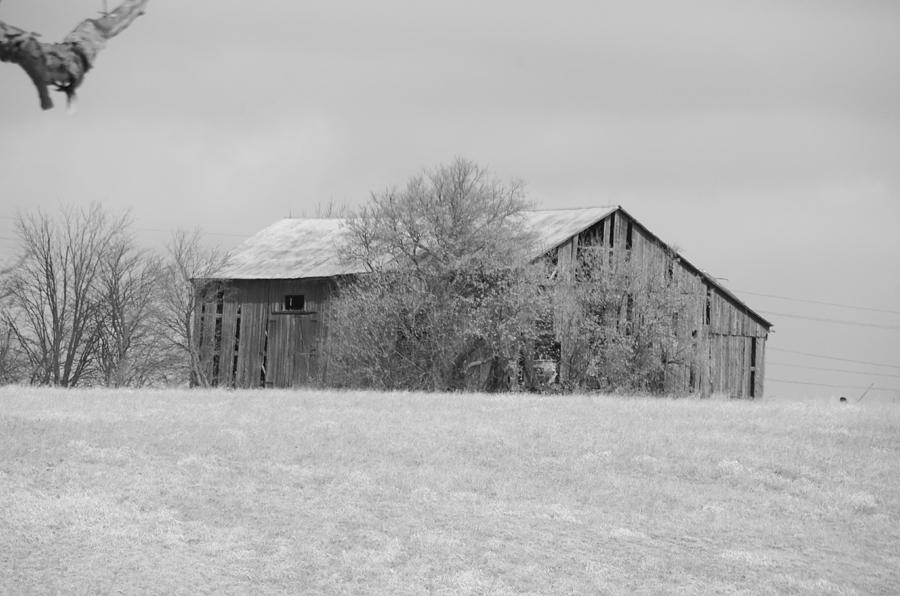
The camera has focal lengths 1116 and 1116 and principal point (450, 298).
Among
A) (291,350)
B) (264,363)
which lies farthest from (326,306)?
(264,363)

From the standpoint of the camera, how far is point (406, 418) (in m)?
28.5

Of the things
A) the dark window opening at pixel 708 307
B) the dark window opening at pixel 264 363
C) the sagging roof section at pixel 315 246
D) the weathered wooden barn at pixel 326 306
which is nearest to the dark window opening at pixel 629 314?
the weathered wooden barn at pixel 326 306

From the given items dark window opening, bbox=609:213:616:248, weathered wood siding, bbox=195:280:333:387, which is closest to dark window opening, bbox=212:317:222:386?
weathered wood siding, bbox=195:280:333:387

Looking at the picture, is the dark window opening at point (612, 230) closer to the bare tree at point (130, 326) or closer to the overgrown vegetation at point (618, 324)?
the overgrown vegetation at point (618, 324)

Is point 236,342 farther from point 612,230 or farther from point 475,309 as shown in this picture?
point 612,230

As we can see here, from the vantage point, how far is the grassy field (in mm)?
14664

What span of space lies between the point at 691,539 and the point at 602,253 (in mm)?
31797

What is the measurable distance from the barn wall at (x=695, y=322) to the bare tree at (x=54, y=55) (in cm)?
3786

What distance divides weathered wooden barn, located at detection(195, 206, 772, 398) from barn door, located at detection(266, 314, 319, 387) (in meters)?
0.05

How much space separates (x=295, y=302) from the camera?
5253 centimetres

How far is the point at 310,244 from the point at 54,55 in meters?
48.9

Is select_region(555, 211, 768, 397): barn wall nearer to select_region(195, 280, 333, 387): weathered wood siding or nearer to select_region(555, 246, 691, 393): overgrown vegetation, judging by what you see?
select_region(555, 246, 691, 393): overgrown vegetation

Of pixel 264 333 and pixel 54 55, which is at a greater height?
pixel 54 55

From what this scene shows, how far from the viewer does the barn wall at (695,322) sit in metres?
48.3
